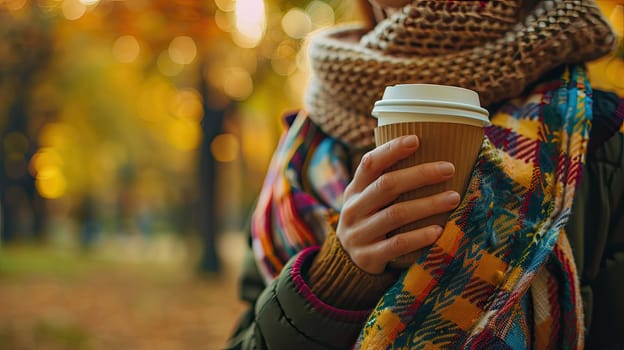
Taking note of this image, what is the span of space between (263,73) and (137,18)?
3.77 m

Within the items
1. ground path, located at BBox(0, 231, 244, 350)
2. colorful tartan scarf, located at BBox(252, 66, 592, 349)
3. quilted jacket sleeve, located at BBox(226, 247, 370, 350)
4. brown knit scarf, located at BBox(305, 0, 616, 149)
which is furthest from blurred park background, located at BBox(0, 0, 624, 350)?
quilted jacket sleeve, located at BBox(226, 247, 370, 350)

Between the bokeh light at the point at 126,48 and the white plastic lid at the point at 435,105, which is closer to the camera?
the white plastic lid at the point at 435,105

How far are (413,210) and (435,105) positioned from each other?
0.63ft

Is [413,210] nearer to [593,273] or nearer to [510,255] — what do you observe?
[510,255]

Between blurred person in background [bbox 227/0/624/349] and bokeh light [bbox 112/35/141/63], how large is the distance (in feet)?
25.5

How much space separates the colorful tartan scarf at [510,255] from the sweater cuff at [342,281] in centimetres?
7

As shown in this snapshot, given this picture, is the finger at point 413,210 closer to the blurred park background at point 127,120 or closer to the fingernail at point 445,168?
the fingernail at point 445,168

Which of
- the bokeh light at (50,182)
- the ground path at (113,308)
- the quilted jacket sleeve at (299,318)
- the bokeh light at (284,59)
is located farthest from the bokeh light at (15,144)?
the quilted jacket sleeve at (299,318)

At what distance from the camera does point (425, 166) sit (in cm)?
103

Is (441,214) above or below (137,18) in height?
above

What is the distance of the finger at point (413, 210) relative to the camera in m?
1.05

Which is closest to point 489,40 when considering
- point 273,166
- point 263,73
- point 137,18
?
point 273,166

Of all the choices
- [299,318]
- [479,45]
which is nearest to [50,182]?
[299,318]

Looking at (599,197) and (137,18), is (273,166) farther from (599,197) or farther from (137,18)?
(137,18)
